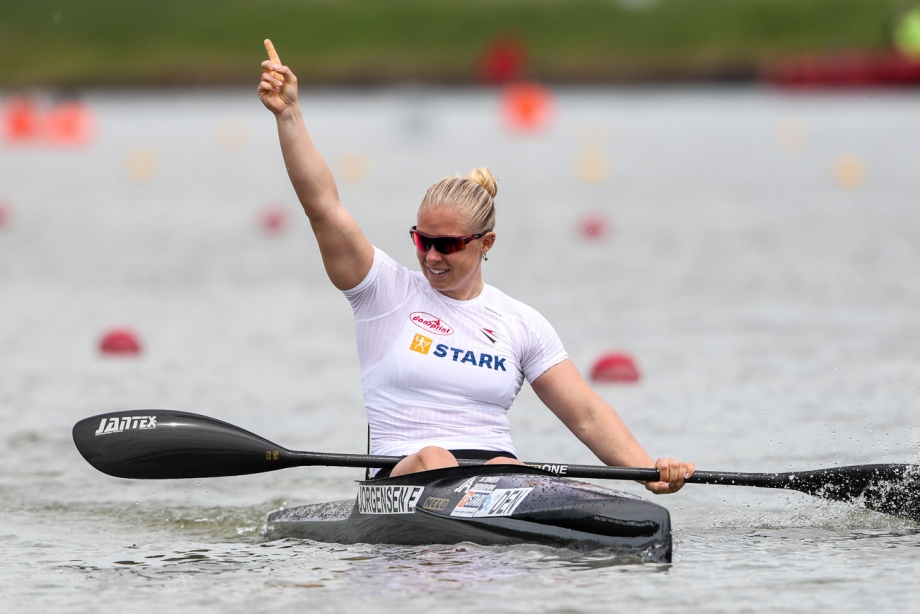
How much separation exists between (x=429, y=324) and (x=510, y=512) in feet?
2.69

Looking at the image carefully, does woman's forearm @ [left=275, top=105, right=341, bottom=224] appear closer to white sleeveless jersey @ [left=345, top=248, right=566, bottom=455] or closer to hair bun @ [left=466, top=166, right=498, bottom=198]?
white sleeveless jersey @ [left=345, top=248, right=566, bottom=455]

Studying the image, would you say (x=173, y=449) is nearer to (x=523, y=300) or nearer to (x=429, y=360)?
(x=429, y=360)

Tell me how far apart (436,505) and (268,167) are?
87.3 ft

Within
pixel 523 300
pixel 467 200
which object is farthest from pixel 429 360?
pixel 523 300

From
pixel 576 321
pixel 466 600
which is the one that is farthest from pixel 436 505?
pixel 576 321

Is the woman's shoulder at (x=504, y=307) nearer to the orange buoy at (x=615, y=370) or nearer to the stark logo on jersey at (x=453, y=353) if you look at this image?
the stark logo on jersey at (x=453, y=353)

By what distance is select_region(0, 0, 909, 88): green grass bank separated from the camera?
57562 mm

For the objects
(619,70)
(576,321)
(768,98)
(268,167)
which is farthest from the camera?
(619,70)

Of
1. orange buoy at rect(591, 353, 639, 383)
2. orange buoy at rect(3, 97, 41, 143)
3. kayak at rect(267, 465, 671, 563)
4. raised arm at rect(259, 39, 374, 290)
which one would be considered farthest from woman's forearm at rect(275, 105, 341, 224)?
orange buoy at rect(3, 97, 41, 143)

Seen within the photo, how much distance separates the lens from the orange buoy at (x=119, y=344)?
1152cm

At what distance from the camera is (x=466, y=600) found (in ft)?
18.4

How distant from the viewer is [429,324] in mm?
6367

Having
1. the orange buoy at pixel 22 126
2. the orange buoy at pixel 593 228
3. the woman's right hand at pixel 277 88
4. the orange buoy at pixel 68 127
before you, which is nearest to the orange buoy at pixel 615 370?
the woman's right hand at pixel 277 88

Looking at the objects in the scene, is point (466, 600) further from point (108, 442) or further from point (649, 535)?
point (108, 442)
